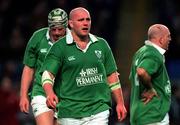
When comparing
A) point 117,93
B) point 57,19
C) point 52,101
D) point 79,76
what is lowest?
Result: point 117,93

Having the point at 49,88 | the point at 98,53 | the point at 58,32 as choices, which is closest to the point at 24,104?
the point at 58,32

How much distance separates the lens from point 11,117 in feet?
50.5

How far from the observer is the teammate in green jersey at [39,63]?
37.2 ft

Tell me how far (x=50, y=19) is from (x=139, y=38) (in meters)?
8.23

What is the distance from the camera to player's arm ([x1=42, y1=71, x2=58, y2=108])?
395 inches

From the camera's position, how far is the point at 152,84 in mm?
11062

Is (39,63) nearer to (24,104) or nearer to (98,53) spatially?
(24,104)

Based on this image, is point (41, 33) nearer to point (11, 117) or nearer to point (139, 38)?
point (11, 117)

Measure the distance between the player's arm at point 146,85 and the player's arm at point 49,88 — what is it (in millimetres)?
1124

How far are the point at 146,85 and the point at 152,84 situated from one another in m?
0.09

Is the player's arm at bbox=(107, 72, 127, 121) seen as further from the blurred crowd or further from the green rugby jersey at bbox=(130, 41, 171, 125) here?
the blurred crowd

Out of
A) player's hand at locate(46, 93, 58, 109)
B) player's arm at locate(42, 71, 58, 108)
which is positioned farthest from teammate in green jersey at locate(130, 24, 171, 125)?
player's hand at locate(46, 93, 58, 109)

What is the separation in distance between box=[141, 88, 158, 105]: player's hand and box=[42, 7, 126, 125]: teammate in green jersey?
1.74 feet

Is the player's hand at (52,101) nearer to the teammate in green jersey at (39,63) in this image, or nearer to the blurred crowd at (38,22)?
the teammate in green jersey at (39,63)
